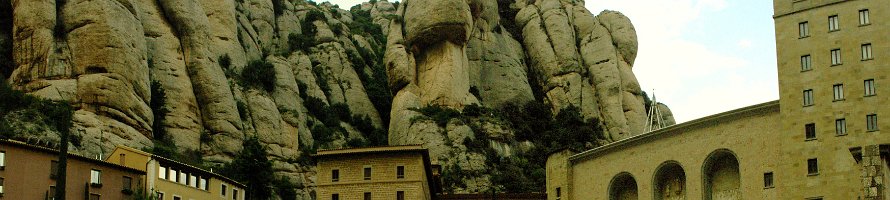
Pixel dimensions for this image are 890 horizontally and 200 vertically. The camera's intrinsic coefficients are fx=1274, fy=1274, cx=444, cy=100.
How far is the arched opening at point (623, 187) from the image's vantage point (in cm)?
8569

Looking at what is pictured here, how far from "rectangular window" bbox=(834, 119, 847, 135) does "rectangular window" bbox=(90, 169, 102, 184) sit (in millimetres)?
42783

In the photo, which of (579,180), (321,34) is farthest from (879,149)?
(321,34)

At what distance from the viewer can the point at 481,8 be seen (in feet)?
477

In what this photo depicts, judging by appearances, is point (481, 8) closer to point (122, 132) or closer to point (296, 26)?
point (296, 26)

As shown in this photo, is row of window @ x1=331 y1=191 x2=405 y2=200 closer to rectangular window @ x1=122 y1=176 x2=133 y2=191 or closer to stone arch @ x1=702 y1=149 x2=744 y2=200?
rectangular window @ x1=122 y1=176 x2=133 y2=191

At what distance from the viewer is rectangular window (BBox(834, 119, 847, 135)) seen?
7062 centimetres

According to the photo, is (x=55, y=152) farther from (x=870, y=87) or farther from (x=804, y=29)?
(x=870, y=87)

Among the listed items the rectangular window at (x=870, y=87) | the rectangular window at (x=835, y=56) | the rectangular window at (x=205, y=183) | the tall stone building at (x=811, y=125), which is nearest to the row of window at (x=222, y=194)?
the rectangular window at (x=205, y=183)

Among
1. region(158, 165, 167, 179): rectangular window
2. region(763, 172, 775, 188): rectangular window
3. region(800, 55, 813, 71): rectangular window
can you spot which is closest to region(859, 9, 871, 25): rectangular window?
region(800, 55, 813, 71): rectangular window

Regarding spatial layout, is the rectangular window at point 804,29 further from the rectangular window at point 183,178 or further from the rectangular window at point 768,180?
the rectangular window at point 183,178

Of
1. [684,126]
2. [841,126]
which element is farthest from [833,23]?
[684,126]

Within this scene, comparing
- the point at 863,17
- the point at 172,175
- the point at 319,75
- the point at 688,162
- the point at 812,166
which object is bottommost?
the point at 812,166

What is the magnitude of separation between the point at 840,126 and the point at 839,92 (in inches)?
80.6

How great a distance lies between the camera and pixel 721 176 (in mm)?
78438
